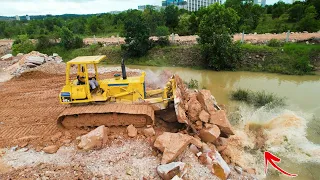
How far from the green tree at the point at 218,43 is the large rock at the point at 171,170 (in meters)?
14.3

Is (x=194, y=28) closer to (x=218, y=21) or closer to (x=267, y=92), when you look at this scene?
(x=218, y=21)

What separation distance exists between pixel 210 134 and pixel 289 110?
567cm

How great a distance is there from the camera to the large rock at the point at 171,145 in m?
6.29

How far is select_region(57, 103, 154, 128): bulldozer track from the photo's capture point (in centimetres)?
768

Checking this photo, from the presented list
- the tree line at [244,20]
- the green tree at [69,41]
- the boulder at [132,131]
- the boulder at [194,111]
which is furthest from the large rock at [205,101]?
the green tree at [69,41]

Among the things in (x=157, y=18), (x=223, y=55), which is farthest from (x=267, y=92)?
(x=157, y=18)

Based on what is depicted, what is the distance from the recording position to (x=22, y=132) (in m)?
8.21

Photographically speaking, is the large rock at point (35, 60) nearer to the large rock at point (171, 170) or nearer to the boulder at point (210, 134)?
the boulder at point (210, 134)

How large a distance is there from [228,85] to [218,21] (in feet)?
21.7

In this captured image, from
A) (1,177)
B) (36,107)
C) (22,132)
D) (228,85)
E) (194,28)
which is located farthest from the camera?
(194,28)

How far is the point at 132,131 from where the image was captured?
7.61 metres

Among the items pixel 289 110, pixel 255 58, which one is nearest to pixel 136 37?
pixel 255 58

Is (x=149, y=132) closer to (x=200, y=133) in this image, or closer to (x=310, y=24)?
(x=200, y=133)

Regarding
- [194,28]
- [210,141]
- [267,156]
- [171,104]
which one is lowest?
[267,156]
